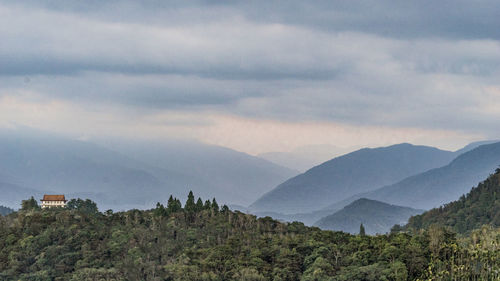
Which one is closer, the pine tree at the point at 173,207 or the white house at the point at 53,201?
the pine tree at the point at 173,207

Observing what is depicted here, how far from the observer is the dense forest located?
121 meters

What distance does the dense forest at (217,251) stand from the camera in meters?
121

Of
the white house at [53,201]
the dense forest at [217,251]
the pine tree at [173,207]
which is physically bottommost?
the dense forest at [217,251]

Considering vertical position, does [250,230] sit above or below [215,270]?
above

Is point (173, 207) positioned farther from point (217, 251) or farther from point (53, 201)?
point (53, 201)

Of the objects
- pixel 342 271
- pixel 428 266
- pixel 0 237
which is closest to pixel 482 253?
pixel 428 266

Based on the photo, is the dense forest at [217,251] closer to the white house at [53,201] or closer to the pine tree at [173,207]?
the pine tree at [173,207]

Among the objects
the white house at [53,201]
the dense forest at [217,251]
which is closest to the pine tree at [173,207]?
the dense forest at [217,251]

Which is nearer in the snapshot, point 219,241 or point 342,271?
point 342,271

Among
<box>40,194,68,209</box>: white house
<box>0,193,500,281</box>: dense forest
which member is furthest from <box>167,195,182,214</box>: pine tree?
<box>40,194,68,209</box>: white house

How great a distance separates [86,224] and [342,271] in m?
61.0

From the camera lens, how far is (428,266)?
12094 centimetres

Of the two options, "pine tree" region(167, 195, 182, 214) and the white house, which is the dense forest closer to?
"pine tree" region(167, 195, 182, 214)

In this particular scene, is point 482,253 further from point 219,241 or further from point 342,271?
point 219,241
